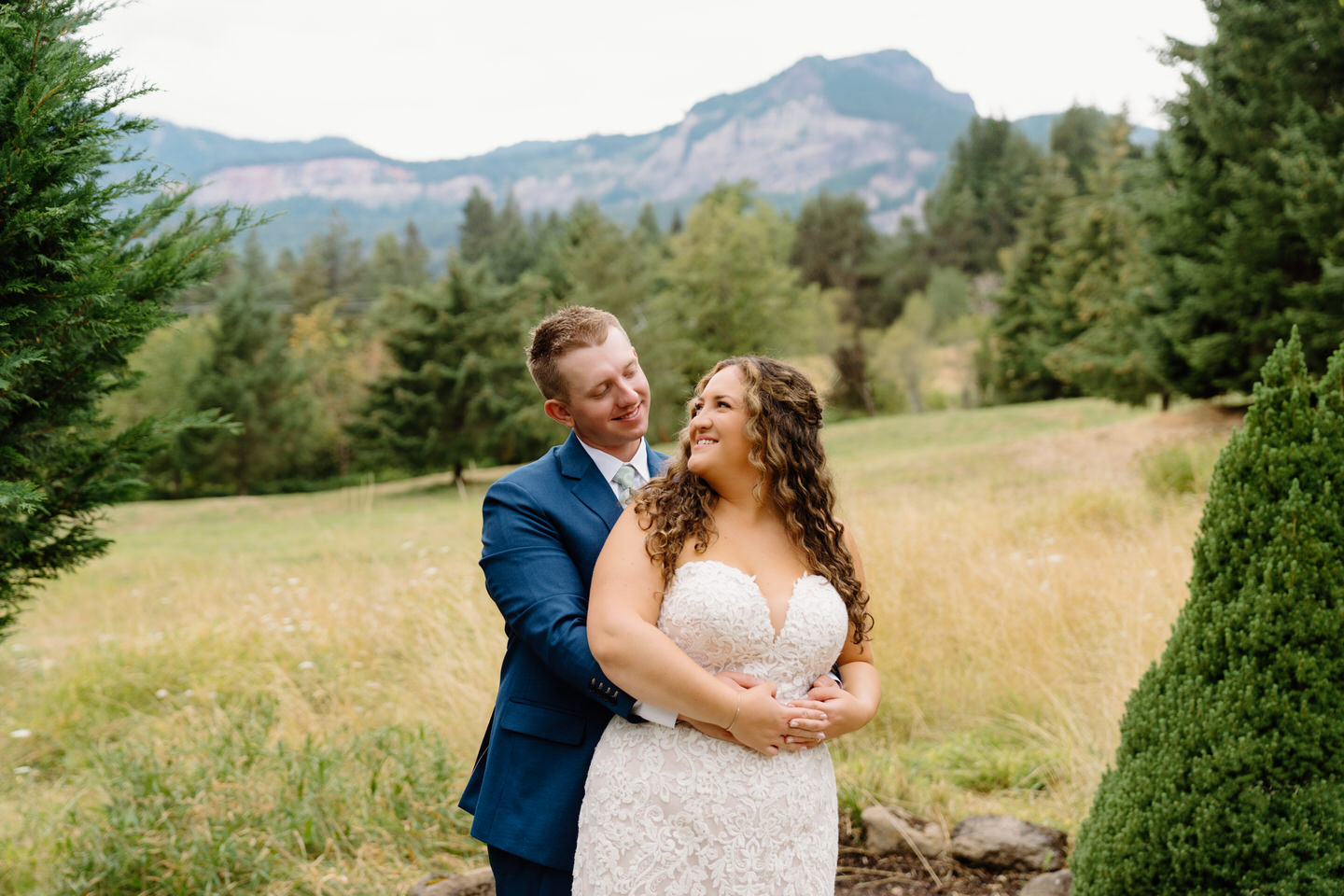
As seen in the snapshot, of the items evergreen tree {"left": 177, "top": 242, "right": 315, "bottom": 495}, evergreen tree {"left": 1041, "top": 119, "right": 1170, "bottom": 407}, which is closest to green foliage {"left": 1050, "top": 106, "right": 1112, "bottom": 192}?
evergreen tree {"left": 1041, "top": 119, "right": 1170, "bottom": 407}

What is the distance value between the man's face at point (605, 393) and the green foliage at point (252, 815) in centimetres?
261

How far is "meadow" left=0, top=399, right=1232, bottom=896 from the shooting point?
4301 millimetres

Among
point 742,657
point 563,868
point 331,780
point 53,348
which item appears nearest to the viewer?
point 742,657

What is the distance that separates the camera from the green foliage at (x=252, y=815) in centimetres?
404

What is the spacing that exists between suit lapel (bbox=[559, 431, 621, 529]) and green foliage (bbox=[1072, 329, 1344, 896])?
1.95m

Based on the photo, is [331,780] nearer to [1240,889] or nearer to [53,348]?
[53,348]

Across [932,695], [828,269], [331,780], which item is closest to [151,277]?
[331,780]

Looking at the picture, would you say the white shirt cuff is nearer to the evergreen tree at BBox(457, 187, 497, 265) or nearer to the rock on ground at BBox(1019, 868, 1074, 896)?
the rock on ground at BBox(1019, 868, 1074, 896)

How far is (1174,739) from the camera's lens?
9.91 ft

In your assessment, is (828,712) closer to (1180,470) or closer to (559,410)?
(559,410)

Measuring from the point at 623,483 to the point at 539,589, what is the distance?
0.46 metres

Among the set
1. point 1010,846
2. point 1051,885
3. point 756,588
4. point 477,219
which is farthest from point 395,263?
point 756,588

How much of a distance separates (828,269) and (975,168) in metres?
14.5

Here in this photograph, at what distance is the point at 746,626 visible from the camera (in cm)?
229
